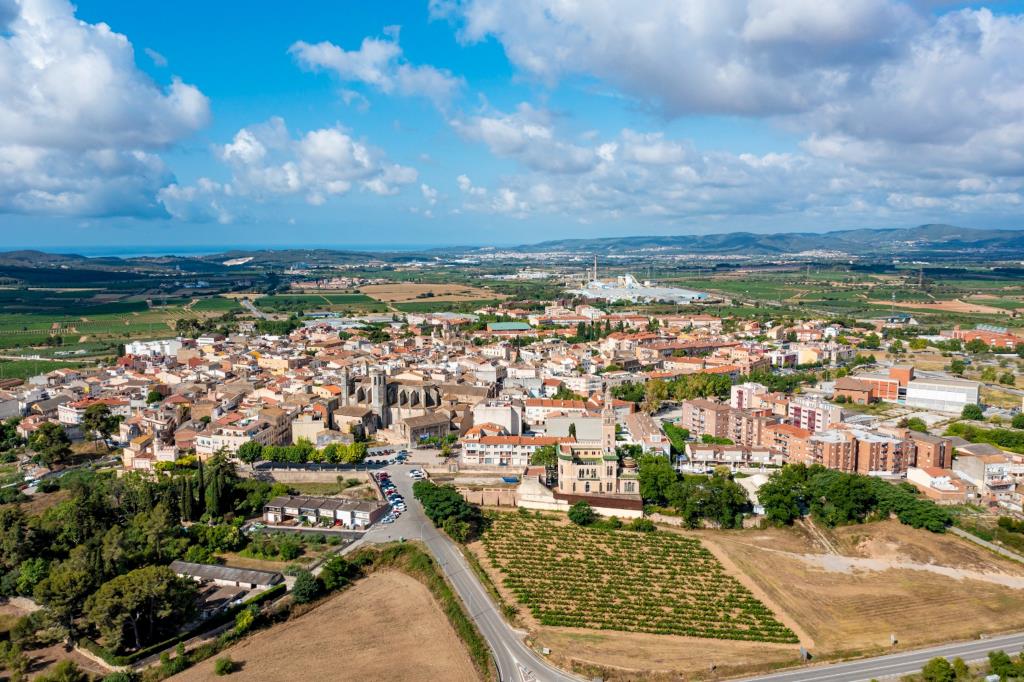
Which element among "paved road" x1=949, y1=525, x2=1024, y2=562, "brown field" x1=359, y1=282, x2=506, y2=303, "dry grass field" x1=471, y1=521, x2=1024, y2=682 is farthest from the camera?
"brown field" x1=359, y1=282, x2=506, y2=303

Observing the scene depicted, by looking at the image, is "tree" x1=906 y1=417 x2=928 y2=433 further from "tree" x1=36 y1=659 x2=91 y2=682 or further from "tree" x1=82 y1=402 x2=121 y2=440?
"tree" x1=82 y1=402 x2=121 y2=440

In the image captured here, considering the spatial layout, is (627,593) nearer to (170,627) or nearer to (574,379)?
(170,627)

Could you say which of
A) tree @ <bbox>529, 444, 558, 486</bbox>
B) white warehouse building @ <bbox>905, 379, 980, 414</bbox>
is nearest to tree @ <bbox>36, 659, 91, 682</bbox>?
tree @ <bbox>529, 444, 558, 486</bbox>

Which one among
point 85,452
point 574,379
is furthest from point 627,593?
point 85,452

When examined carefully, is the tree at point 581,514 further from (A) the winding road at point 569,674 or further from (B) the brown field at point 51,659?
(B) the brown field at point 51,659

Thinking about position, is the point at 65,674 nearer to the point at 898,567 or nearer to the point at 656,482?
the point at 656,482

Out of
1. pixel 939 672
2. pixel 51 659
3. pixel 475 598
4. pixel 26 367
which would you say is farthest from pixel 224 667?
pixel 26 367
